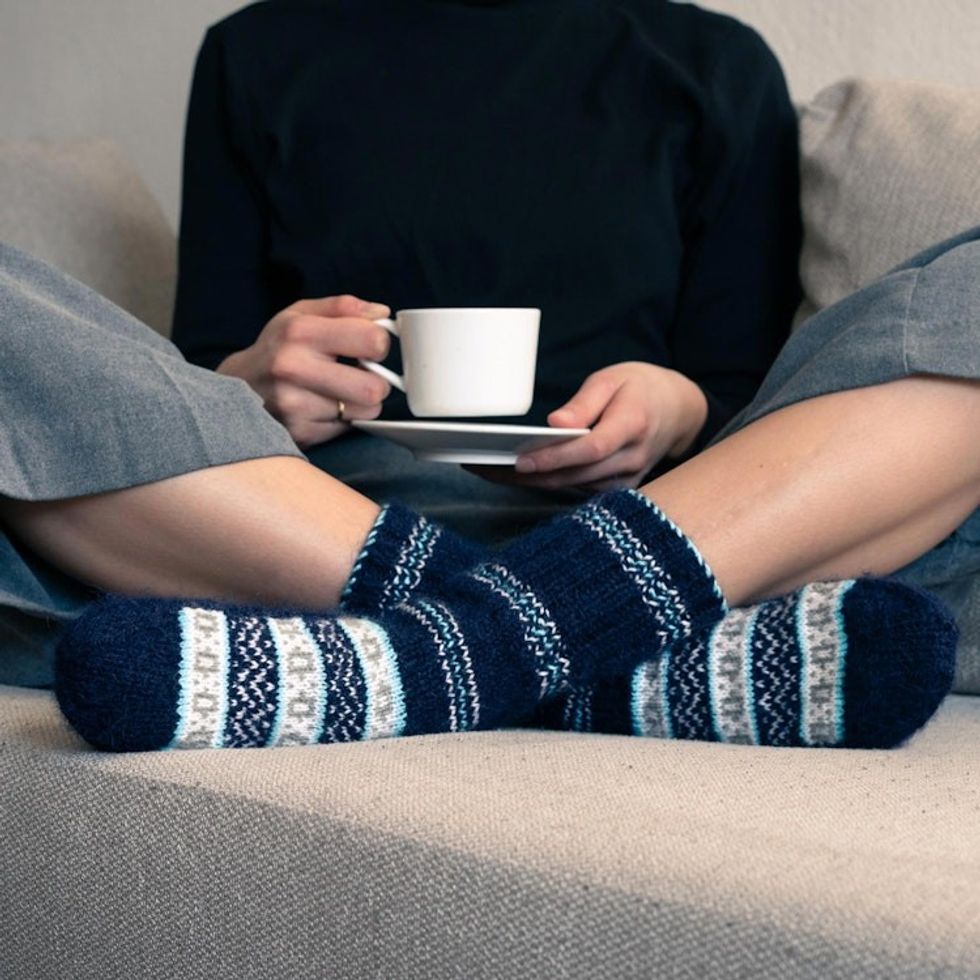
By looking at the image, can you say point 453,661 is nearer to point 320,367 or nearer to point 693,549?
point 693,549

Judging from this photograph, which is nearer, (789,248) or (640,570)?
(640,570)

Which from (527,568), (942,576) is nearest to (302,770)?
(527,568)

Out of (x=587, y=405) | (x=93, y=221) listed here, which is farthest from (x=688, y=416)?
(x=93, y=221)

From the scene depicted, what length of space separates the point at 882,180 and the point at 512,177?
302 mm

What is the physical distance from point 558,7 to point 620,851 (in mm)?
968

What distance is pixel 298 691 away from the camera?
29.1 inches

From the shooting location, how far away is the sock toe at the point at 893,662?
0.79m

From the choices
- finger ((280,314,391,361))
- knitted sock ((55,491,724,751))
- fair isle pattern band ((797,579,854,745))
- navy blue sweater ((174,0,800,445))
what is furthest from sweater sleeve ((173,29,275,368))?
fair isle pattern band ((797,579,854,745))

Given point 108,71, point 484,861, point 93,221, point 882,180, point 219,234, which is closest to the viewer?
point 484,861

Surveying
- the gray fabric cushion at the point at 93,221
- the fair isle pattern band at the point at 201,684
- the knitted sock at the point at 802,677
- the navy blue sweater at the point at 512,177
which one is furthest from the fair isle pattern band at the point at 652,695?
the gray fabric cushion at the point at 93,221

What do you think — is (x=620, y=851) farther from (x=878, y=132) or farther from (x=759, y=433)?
(x=878, y=132)

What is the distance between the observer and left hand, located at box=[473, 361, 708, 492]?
0.94 metres

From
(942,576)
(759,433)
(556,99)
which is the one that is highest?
(556,99)

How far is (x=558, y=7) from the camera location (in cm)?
134
